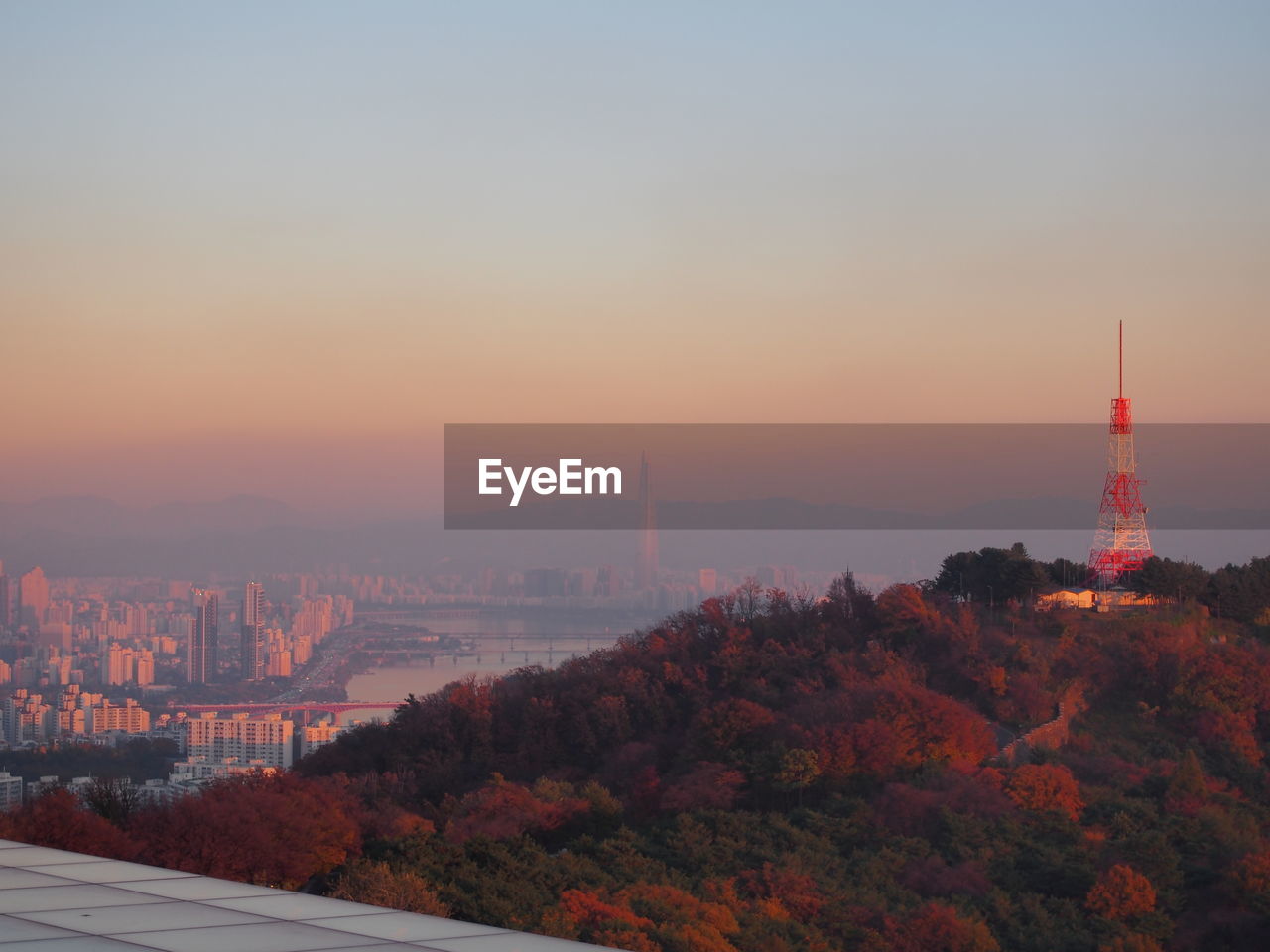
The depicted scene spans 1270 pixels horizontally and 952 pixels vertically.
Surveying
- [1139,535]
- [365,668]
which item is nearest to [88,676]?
[365,668]

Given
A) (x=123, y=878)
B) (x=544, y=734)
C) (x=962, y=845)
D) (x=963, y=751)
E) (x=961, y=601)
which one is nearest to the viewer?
(x=123, y=878)

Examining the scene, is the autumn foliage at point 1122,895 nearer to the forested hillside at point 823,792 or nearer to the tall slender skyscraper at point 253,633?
the forested hillside at point 823,792

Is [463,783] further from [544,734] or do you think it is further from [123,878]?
[123,878]

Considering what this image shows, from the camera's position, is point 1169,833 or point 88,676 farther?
point 88,676

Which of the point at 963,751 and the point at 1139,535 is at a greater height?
the point at 1139,535

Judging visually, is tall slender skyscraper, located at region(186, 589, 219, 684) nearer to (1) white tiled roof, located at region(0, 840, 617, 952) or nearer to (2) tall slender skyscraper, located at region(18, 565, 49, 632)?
(2) tall slender skyscraper, located at region(18, 565, 49, 632)

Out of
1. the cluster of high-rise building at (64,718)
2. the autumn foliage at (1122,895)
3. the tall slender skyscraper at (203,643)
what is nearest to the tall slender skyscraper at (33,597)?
the tall slender skyscraper at (203,643)

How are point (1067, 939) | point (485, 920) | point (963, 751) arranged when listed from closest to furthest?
1. point (485, 920)
2. point (1067, 939)
3. point (963, 751)
